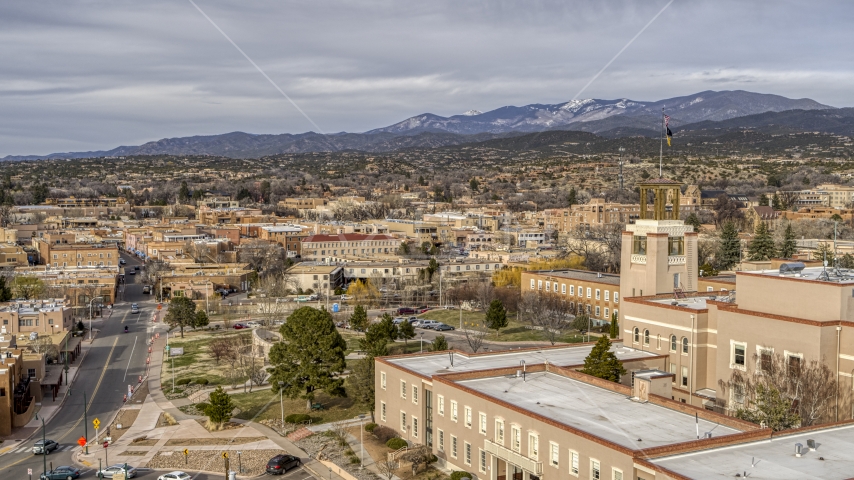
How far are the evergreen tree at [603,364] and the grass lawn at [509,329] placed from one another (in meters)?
26.3

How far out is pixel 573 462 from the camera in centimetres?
2972

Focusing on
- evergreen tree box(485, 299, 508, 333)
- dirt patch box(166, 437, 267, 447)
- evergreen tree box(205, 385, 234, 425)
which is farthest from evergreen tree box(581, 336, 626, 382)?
evergreen tree box(485, 299, 508, 333)

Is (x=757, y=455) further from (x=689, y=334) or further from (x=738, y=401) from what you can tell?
(x=689, y=334)

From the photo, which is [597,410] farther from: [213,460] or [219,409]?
[219,409]

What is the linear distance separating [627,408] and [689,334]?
30.2 feet

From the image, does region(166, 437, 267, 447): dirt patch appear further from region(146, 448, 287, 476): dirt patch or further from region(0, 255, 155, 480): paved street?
region(0, 255, 155, 480): paved street

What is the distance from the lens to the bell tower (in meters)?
49.2

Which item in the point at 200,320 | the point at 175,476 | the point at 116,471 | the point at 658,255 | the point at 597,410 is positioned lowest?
the point at 200,320

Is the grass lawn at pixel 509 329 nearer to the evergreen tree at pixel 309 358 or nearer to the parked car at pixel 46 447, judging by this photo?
the evergreen tree at pixel 309 358

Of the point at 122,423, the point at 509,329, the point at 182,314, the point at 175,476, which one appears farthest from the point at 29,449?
the point at 509,329

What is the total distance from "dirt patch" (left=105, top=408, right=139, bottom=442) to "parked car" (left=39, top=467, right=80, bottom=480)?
6.15 meters

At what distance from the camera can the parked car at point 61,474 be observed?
3803cm

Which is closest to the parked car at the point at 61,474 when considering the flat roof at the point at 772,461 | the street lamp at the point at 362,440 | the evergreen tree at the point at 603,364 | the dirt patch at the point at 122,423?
the dirt patch at the point at 122,423

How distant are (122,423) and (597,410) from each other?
26.9m
